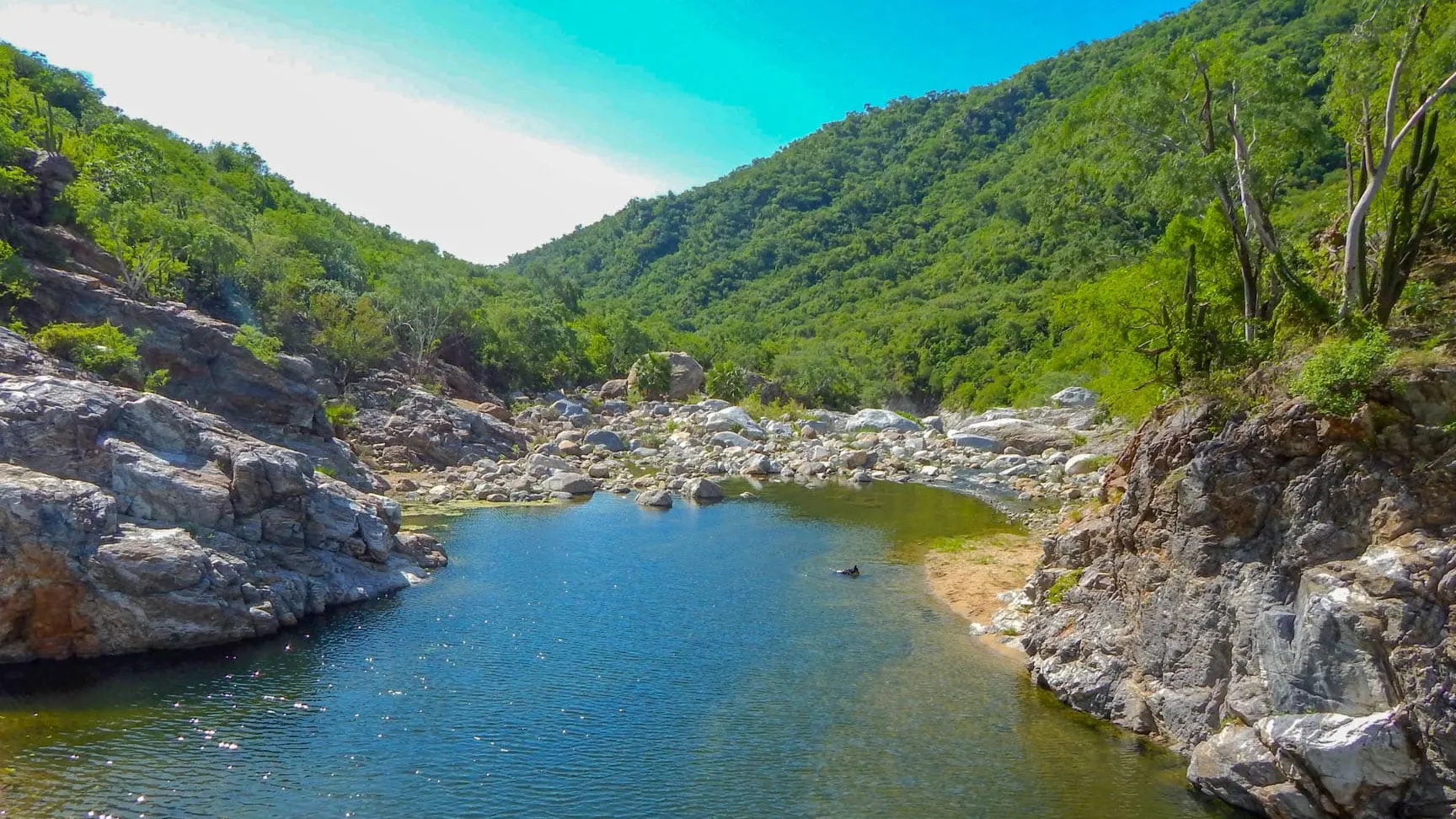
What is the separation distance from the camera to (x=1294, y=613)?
1630cm

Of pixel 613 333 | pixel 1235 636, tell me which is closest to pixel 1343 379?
pixel 1235 636

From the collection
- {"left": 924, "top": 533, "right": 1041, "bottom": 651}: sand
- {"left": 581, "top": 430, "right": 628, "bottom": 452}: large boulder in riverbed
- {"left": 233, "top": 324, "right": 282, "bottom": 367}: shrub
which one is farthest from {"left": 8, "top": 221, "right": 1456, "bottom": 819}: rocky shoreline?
{"left": 581, "top": 430, "right": 628, "bottom": 452}: large boulder in riverbed

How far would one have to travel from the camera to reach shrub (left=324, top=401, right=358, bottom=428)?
168ft

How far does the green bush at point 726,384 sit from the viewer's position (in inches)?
3760

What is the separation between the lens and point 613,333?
109 m

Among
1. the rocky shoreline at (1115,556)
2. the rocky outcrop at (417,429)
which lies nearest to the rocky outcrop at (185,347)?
the rocky shoreline at (1115,556)

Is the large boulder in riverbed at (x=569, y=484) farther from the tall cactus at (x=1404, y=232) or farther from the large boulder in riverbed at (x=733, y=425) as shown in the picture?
the tall cactus at (x=1404, y=232)

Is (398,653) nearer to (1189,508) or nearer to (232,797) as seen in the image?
(232,797)

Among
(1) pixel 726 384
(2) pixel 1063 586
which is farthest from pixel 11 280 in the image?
(1) pixel 726 384

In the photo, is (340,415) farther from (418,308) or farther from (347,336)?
(418,308)

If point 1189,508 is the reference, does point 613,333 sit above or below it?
above

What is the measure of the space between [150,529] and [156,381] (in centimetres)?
1615

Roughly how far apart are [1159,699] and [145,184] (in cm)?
6363

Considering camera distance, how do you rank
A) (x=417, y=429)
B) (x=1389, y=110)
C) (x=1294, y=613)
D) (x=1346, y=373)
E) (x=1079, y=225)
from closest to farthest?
(x=1294, y=613) → (x=1346, y=373) → (x=1389, y=110) → (x=1079, y=225) → (x=417, y=429)
